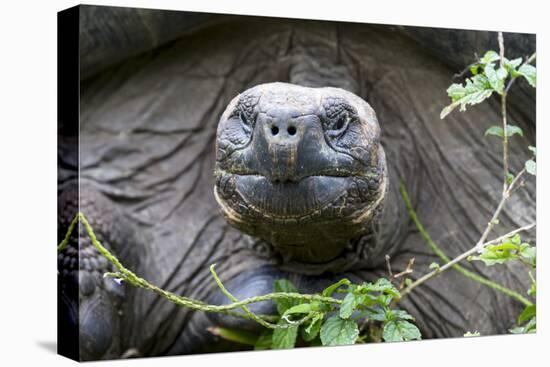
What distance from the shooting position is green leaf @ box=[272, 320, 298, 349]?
3278 mm

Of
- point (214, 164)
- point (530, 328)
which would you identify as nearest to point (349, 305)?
point (530, 328)

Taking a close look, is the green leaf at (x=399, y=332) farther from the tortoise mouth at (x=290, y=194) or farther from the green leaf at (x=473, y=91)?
A: the green leaf at (x=473, y=91)

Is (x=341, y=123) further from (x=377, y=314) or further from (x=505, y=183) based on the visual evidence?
(x=505, y=183)

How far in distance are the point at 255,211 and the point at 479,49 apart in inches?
53.5

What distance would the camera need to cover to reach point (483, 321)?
392 cm

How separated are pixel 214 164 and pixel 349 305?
1.16m

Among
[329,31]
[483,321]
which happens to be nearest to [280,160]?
[329,31]

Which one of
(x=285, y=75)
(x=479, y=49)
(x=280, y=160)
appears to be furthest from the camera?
(x=285, y=75)

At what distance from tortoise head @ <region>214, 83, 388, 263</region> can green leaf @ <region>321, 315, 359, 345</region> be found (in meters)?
0.31

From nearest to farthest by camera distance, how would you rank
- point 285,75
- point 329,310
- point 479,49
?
point 329,310 < point 479,49 < point 285,75

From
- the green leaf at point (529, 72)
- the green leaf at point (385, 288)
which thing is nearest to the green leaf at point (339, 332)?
the green leaf at point (385, 288)

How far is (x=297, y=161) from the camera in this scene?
2.75 meters

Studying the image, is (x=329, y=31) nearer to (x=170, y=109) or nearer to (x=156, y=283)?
(x=170, y=109)

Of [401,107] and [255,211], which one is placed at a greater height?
[401,107]
